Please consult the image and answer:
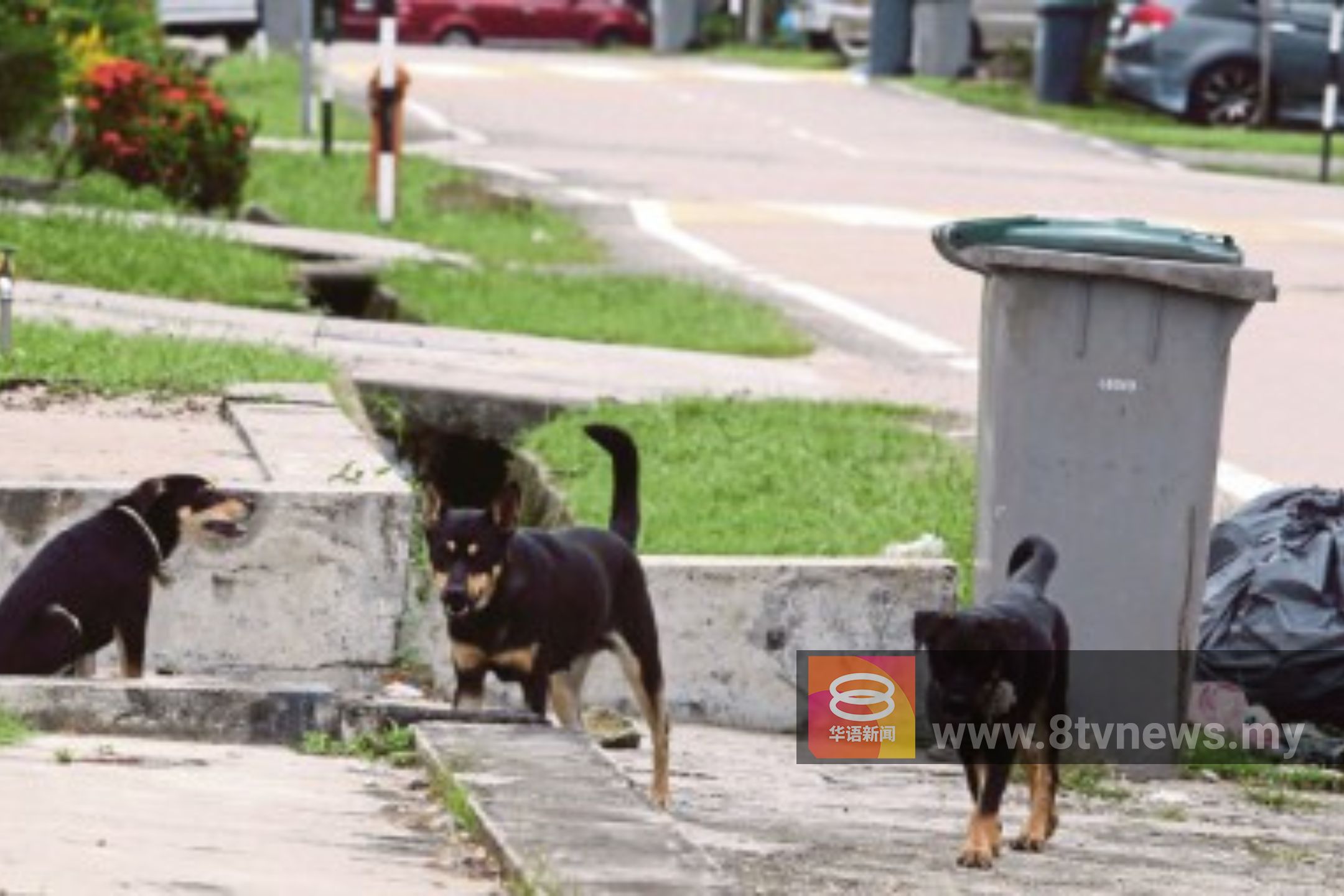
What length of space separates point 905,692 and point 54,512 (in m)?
2.17

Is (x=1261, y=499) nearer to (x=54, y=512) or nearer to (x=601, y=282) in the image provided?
(x=54, y=512)

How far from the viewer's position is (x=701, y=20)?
2559 inches

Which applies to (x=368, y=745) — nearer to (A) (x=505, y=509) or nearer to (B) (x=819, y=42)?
(A) (x=505, y=509)

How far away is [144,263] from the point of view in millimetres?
19906

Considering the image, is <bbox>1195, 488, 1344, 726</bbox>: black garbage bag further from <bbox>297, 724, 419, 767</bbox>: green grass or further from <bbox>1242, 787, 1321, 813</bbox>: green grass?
<bbox>297, 724, 419, 767</bbox>: green grass

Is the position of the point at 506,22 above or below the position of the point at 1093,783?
below

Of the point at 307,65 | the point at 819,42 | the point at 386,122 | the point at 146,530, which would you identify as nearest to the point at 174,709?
the point at 146,530

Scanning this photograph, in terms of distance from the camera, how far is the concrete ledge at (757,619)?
36.0ft

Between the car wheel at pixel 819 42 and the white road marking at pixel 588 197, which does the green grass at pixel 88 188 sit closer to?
the white road marking at pixel 588 197

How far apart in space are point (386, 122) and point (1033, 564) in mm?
16419

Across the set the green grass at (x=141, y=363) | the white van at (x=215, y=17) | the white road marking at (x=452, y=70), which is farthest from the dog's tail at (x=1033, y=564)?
the white road marking at (x=452, y=70)

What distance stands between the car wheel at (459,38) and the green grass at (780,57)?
3466 millimetres

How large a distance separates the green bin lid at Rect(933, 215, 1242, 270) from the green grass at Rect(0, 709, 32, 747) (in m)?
2.98

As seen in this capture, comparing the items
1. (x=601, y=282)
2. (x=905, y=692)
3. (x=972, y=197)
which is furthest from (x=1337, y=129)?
(x=905, y=692)
